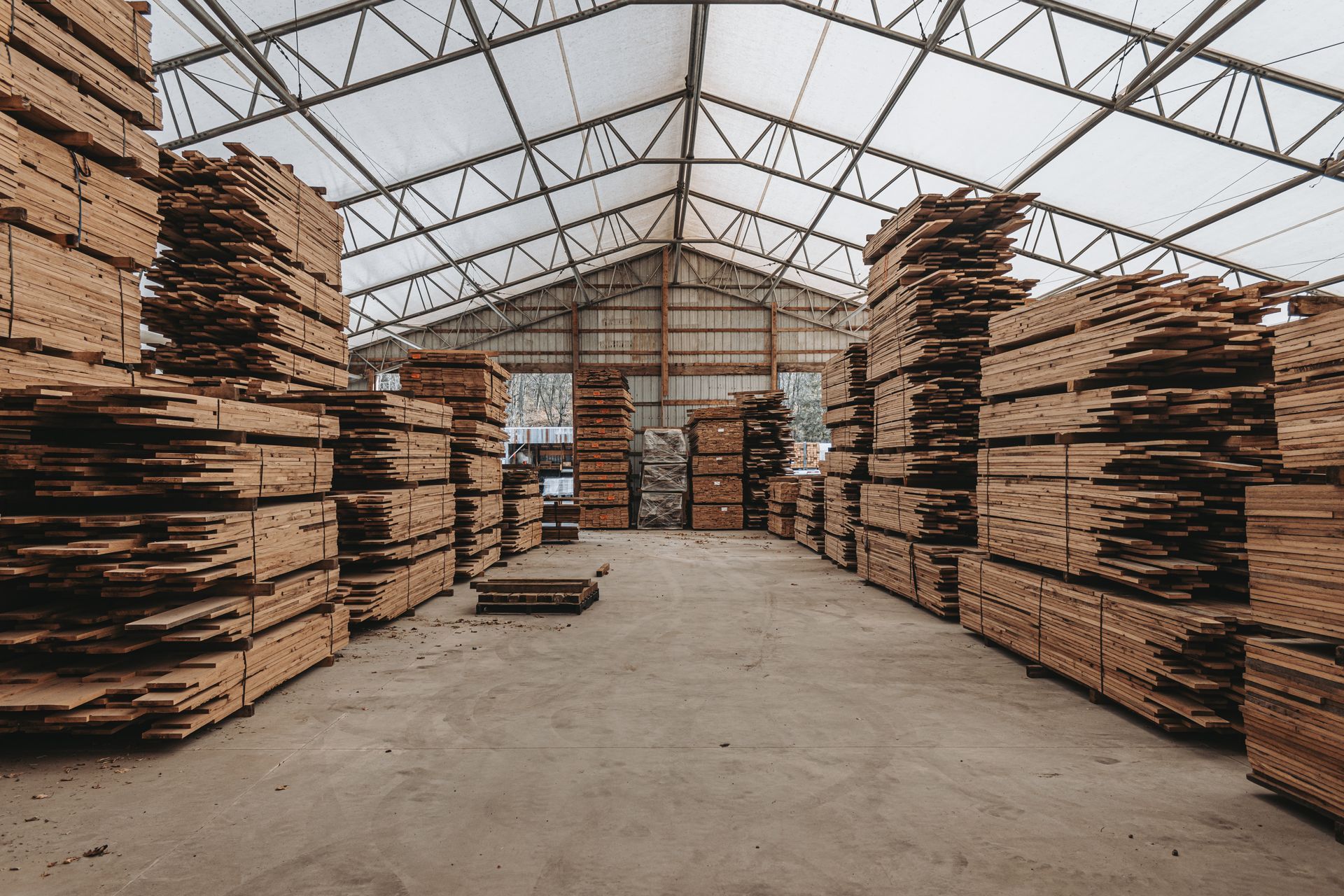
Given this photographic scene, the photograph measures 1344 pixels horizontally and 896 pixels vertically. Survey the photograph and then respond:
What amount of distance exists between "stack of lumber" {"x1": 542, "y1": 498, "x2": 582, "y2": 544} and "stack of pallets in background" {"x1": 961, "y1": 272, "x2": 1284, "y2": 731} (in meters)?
12.6

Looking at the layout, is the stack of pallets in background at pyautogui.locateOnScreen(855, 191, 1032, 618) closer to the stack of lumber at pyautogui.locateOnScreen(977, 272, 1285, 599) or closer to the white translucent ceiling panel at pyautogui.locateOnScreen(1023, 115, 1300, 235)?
the stack of lumber at pyautogui.locateOnScreen(977, 272, 1285, 599)

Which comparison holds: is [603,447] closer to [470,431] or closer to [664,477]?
[664,477]

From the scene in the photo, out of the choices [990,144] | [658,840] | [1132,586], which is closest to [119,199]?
[658,840]

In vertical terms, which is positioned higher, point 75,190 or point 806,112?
point 806,112

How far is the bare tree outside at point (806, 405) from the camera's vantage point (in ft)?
87.8

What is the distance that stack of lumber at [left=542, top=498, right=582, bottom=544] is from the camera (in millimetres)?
17141

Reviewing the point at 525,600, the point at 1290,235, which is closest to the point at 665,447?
the point at 525,600

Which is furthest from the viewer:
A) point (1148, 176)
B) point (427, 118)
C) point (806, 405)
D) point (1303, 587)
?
point (806, 405)

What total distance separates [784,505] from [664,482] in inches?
182

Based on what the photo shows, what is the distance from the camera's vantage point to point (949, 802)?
3533 mm

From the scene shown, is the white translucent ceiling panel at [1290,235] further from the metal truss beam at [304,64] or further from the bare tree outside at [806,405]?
the bare tree outside at [806,405]

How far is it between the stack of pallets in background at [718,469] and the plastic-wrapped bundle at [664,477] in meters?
0.68

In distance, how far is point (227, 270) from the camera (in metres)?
6.91

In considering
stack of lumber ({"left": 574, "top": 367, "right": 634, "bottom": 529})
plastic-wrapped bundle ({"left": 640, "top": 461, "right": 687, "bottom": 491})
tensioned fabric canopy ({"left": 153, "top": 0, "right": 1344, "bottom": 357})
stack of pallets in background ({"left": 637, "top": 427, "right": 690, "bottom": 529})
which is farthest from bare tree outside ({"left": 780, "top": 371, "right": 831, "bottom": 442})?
tensioned fabric canopy ({"left": 153, "top": 0, "right": 1344, "bottom": 357})
